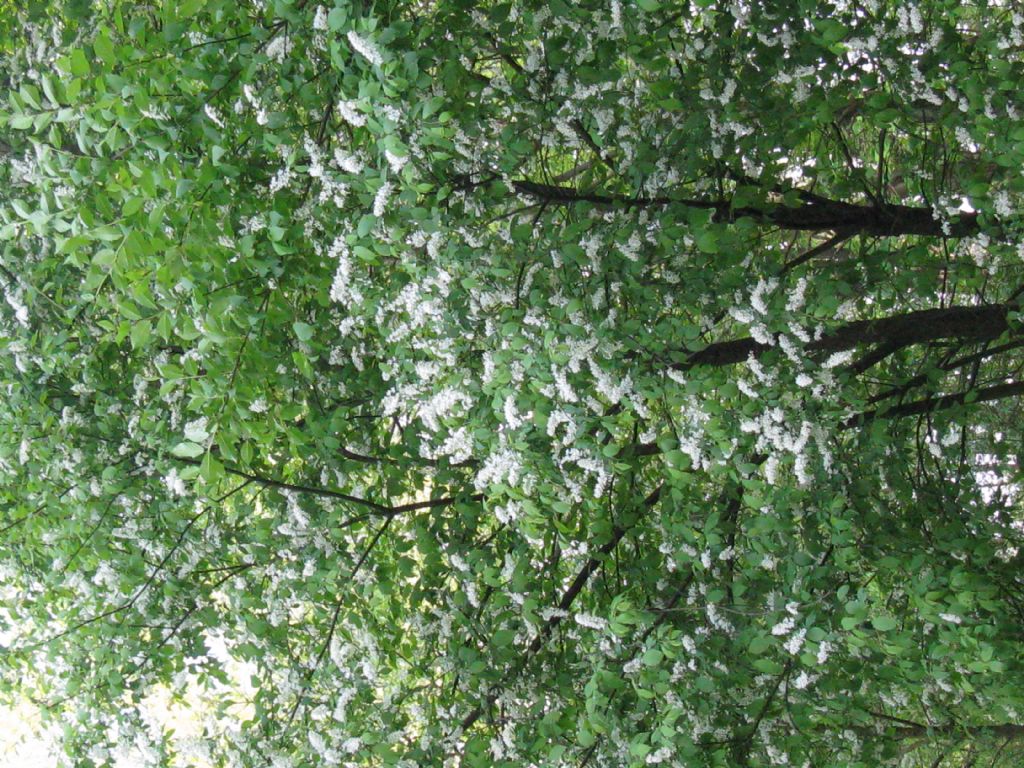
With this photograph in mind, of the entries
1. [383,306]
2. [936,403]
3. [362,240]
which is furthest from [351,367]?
[936,403]

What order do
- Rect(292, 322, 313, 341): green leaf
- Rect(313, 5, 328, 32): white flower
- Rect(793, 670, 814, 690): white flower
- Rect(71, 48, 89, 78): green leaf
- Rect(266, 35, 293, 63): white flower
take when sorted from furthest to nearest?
Rect(793, 670, 814, 690): white flower
Rect(292, 322, 313, 341): green leaf
Rect(266, 35, 293, 63): white flower
Rect(313, 5, 328, 32): white flower
Rect(71, 48, 89, 78): green leaf

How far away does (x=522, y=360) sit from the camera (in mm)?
3822

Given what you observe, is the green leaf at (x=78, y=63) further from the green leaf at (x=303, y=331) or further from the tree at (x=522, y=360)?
the green leaf at (x=303, y=331)

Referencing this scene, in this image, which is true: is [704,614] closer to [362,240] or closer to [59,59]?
[362,240]

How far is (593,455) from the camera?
4086mm

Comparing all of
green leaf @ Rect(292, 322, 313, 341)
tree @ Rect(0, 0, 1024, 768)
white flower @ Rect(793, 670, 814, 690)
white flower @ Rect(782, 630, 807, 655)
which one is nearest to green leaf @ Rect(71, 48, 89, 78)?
tree @ Rect(0, 0, 1024, 768)

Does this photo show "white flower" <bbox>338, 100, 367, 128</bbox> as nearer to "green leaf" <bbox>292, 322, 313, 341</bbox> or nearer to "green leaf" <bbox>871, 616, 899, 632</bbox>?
"green leaf" <bbox>292, 322, 313, 341</bbox>

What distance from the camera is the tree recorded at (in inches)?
142

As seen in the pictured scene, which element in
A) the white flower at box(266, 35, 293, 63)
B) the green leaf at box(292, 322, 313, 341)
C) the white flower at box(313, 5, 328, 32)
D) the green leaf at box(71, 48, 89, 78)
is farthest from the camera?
the green leaf at box(292, 322, 313, 341)

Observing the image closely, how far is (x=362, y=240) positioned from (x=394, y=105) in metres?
0.62

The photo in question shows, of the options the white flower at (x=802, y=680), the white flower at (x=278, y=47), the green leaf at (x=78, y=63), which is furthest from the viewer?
the white flower at (x=802, y=680)

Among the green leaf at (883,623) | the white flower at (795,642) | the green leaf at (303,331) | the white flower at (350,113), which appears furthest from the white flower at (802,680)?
the white flower at (350,113)

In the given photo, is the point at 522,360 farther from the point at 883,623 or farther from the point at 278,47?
the point at 883,623

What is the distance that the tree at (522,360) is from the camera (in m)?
3.61
